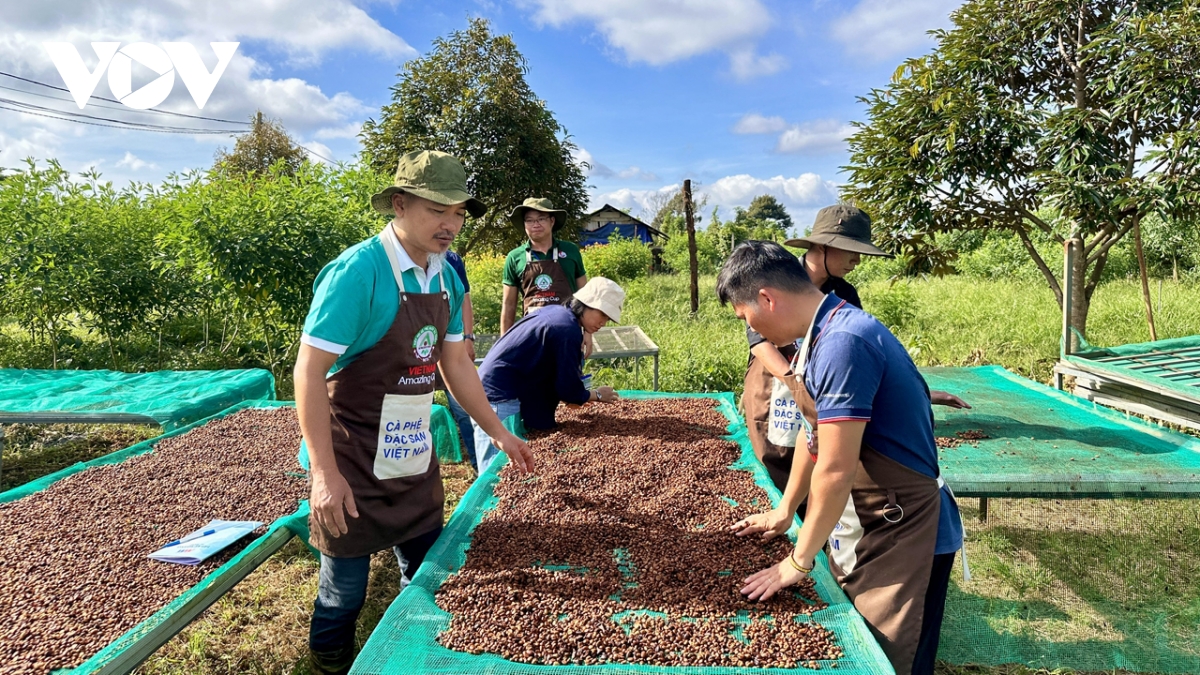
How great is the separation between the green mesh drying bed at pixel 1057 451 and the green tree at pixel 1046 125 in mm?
1626

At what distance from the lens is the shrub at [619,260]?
1864 centimetres

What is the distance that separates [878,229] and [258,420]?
5010 millimetres

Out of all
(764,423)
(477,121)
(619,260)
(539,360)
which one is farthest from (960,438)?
(619,260)

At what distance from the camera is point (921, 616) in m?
1.66

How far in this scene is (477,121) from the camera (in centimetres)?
893

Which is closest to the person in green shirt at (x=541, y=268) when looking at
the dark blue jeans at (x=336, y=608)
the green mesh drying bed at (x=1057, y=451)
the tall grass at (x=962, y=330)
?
the tall grass at (x=962, y=330)

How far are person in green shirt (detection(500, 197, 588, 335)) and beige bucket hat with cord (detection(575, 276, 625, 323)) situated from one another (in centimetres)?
131

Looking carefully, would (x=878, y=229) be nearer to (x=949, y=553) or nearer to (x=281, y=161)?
(x=949, y=553)

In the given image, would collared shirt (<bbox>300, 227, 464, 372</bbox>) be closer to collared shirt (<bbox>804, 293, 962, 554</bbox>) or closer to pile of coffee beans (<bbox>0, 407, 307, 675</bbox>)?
pile of coffee beans (<bbox>0, 407, 307, 675</bbox>)

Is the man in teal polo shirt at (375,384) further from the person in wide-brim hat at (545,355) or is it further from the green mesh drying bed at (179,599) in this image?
the person in wide-brim hat at (545,355)

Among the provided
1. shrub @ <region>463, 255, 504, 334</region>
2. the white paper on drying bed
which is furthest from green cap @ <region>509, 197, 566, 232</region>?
the white paper on drying bed

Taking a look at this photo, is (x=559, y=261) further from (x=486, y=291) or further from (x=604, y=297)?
(x=486, y=291)

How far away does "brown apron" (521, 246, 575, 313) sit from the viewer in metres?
4.40

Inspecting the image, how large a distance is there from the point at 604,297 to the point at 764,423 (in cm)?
87
